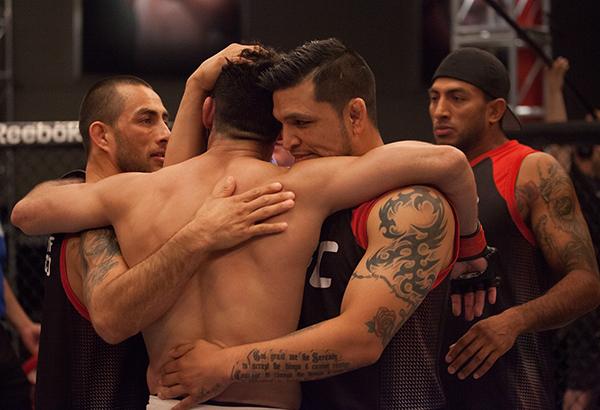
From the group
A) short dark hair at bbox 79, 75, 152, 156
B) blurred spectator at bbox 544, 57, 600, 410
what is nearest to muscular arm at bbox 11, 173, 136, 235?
short dark hair at bbox 79, 75, 152, 156

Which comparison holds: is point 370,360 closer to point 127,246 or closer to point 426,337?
point 426,337

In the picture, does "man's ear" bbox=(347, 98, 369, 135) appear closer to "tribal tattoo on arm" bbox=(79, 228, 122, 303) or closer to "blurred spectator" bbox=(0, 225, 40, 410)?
"tribal tattoo on arm" bbox=(79, 228, 122, 303)

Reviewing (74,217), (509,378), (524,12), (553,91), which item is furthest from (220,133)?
(524,12)

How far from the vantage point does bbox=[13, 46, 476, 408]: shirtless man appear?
7.30ft

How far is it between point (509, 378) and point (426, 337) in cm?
87

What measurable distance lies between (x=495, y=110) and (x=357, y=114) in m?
1.30

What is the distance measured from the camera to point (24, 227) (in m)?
2.56

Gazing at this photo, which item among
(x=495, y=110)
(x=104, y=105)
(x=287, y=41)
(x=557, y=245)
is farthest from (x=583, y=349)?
(x=287, y=41)

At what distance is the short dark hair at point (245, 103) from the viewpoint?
2.41 metres

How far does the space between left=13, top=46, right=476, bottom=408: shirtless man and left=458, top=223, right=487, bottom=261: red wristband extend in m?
0.16

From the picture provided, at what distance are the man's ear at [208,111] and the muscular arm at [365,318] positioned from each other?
66 cm

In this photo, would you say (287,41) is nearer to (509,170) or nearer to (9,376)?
(9,376)

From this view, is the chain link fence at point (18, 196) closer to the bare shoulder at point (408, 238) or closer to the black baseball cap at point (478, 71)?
the black baseball cap at point (478, 71)

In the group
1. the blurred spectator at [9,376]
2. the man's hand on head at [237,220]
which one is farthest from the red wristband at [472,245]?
the blurred spectator at [9,376]
